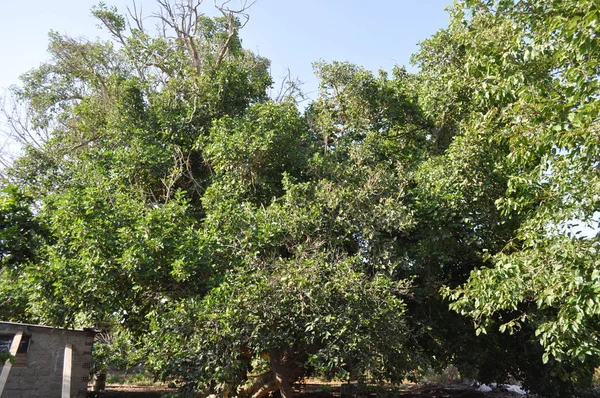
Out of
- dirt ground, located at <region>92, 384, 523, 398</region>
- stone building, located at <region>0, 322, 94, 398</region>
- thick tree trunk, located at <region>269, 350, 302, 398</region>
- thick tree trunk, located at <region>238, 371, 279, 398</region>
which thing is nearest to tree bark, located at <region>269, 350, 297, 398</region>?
thick tree trunk, located at <region>269, 350, 302, 398</region>

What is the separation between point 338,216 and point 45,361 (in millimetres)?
5876

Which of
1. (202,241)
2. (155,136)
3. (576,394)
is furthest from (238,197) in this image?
(576,394)

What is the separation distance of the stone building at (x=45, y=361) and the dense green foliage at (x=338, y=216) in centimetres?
52

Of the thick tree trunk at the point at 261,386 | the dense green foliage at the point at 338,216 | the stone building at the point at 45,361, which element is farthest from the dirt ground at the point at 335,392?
the stone building at the point at 45,361

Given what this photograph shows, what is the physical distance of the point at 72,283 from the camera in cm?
757

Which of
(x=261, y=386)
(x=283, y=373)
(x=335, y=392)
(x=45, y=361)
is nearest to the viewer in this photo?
(x=45, y=361)

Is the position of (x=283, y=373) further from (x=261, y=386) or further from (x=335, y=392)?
(x=335, y=392)

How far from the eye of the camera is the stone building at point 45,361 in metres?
7.92

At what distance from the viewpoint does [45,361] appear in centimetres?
845

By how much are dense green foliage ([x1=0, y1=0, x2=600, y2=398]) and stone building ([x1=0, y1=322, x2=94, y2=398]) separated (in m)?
0.52

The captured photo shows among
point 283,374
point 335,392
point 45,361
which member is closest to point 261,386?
point 283,374

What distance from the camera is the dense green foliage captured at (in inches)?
231

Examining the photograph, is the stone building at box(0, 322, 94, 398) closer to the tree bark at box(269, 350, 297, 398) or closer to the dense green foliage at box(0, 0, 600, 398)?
the dense green foliage at box(0, 0, 600, 398)

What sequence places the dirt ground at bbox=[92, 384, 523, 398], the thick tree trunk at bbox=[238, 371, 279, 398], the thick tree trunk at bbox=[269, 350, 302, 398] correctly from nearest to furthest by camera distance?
1. the thick tree trunk at bbox=[269, 350, 302, 398]
2. the thick tree trunk at bbox=[238, 371, 279, 398]
3. the dirt ground at bbox=[92, 384, 523, 398]
